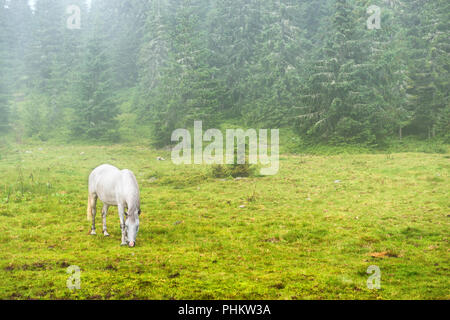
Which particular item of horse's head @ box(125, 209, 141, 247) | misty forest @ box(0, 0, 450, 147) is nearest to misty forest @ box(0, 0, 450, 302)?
horse's head @ box(125, 209, 141, 247)

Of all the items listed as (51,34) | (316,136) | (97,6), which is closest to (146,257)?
(316,136)

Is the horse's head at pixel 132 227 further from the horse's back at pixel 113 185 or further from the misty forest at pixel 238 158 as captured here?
the horse's back at pixel 113 185

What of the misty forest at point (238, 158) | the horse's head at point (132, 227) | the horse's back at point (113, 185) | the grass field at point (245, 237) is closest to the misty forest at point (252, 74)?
the misty forest at point (238, 158)

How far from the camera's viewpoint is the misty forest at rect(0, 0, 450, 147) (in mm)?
29094

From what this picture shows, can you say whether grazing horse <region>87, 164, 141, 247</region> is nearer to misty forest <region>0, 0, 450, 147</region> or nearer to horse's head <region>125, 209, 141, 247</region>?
horse's head <region>125, 209, 141, 247</region>

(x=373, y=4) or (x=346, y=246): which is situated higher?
(x=373, y=4)

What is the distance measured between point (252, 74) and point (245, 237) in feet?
103

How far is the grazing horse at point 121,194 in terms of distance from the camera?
9727mm

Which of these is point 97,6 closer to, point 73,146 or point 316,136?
point 73,146

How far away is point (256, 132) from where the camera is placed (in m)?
35.7

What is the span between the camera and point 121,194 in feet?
33.1

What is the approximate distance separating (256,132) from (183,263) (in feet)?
92.1

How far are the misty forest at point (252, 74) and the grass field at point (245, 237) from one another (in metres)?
9.65
